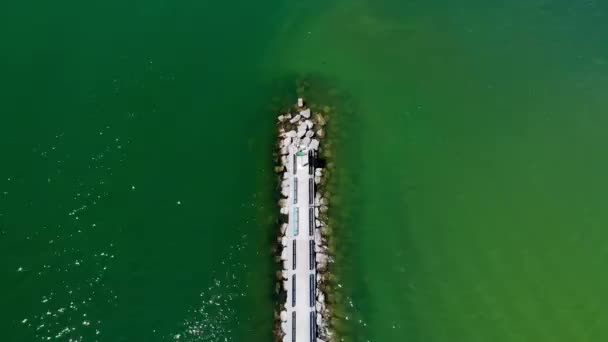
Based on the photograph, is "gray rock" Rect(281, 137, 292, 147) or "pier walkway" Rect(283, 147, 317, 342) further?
"gray rock" Rect(281, 137, 292, 147)

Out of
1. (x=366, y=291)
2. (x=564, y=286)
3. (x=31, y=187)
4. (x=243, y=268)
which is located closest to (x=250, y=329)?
(x=243, y=268)

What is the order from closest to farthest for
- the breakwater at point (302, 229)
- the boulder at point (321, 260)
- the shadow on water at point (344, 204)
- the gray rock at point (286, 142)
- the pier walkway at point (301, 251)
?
the pier walkway at point (301, 251) < the breakwater at point (302, 229) < the shadow on water at point (344, 204) < the boulder at point (321, 260) < the gray rock at point (286, 142)

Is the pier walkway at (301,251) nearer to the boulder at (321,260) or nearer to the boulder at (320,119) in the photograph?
the boulder at (321,260)

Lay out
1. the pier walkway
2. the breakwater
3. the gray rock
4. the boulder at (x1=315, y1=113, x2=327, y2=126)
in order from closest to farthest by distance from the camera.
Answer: the pier walkway, the breakwater, the gray rock, the boulder at (x1=315, y1=113, x2=327, y2=126)

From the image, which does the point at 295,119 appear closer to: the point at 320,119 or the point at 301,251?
the point at 320,119

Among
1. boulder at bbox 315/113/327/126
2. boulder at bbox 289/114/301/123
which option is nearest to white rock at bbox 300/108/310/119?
boulder at bbox 289/114/301/123

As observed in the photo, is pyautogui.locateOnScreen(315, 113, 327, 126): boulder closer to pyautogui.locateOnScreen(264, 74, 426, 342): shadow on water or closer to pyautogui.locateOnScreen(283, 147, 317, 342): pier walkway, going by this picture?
pyautogui.locateOnScreen(264, 74, 426, 342): shadow on water

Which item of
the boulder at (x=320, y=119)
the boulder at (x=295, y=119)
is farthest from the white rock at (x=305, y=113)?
the boulder at (x=320, y=119)
